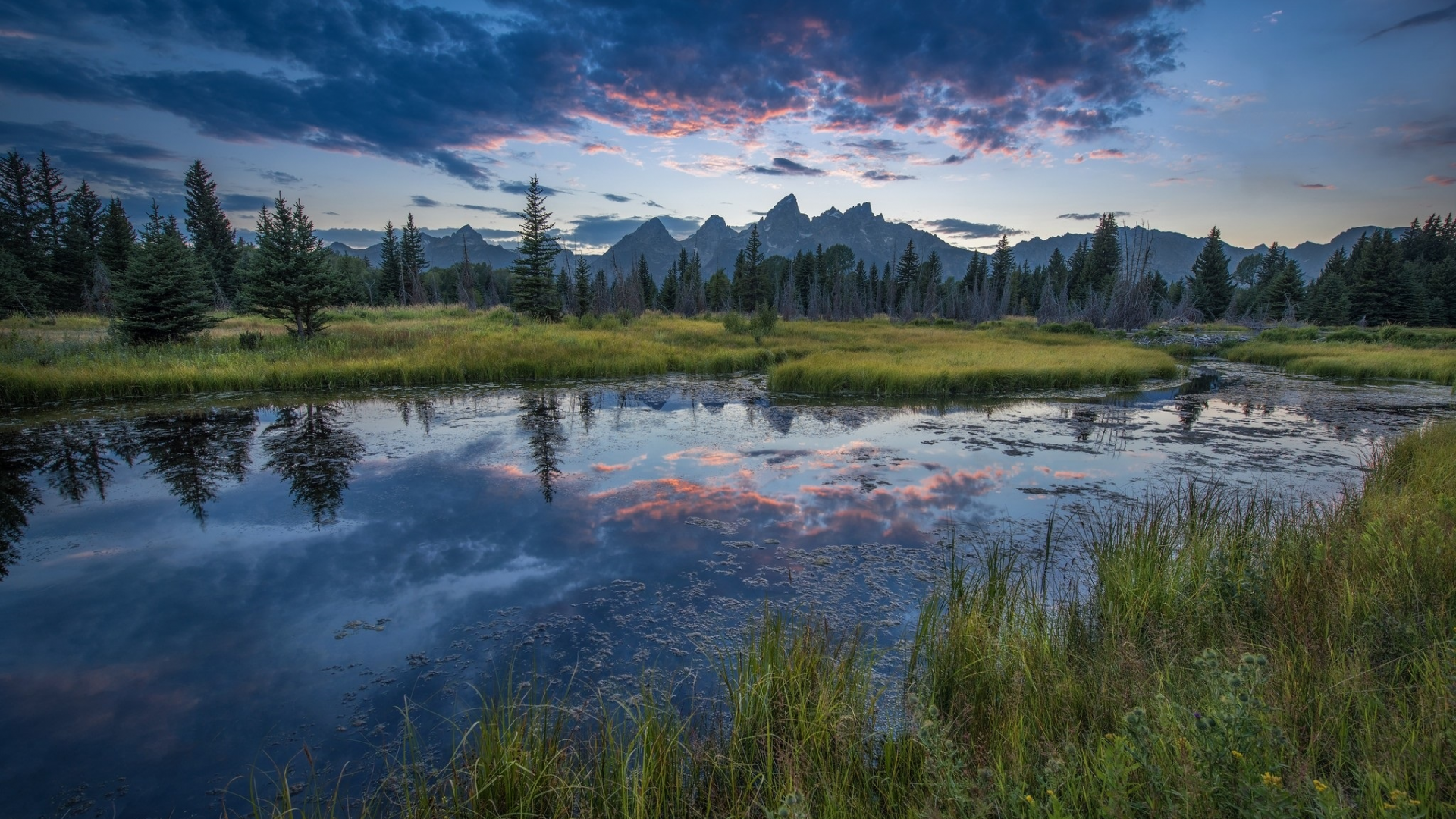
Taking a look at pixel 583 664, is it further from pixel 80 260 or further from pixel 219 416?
pixel 80 260

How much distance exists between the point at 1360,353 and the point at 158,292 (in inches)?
1869

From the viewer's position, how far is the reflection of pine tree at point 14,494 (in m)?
7.02

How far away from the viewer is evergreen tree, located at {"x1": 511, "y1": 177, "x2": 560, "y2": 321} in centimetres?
3750

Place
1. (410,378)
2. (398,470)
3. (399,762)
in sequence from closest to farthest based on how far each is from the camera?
1. (399,762)
2. (398,470)
3. (410,378)

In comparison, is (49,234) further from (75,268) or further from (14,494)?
(14,494)

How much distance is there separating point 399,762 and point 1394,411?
23.0 metres

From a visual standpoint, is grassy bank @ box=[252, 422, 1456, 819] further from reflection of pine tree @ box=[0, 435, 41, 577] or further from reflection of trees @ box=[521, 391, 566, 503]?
reflection of pine tree @ box=[0, 435, 41, 577]

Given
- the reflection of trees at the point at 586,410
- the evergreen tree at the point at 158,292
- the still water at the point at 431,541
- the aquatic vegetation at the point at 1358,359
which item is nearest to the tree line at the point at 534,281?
the evergreen tree at the point at 158,292

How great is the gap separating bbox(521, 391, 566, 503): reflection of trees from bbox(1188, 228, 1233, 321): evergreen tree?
69.3m

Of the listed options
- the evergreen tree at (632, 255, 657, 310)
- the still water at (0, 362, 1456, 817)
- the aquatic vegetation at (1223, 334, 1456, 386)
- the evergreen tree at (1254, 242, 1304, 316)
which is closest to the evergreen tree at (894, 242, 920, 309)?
the evergreen tree at (632, 255, 657, 310)

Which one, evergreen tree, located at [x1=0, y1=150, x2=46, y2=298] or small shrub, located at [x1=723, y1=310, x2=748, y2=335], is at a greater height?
evergreen tree, located at [x1=0, y1=150, x2=46, y2=298]

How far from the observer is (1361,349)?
27344 mm

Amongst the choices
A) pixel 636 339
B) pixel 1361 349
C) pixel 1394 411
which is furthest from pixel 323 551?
pixel 1361 349

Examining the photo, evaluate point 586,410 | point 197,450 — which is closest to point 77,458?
point 197,450
